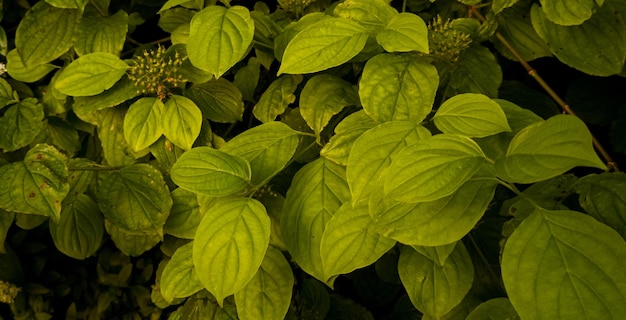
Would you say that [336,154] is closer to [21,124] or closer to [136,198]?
[136,198]

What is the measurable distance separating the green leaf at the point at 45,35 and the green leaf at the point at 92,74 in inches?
6.0

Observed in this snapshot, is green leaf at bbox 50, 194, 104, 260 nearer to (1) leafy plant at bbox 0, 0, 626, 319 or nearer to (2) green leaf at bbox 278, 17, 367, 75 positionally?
(1) leafy plant at bbox 0, 0, 626, 319

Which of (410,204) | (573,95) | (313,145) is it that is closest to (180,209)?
(313,145)

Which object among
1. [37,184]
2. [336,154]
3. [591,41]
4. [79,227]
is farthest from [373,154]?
[79,227]

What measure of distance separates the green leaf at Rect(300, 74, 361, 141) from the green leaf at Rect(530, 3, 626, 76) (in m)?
0.37

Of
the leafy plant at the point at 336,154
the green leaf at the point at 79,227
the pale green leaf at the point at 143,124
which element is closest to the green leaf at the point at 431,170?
the leafy plant at the point at 336,154

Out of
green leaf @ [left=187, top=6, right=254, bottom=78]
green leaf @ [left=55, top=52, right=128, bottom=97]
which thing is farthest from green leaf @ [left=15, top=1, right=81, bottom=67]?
green leaf @ [left=187, top=6, right=254, bottom=78]

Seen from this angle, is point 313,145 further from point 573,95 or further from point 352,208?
point 573,95

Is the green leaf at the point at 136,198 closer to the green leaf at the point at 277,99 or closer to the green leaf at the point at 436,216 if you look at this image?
the green leaf at the point at 277,99

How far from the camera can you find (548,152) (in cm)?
66

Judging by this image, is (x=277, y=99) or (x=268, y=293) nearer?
(x=268, y=293)

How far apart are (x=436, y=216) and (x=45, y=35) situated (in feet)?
3.25

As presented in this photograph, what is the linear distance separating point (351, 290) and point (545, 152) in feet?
4.08

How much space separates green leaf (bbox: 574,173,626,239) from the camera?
0.77 m
